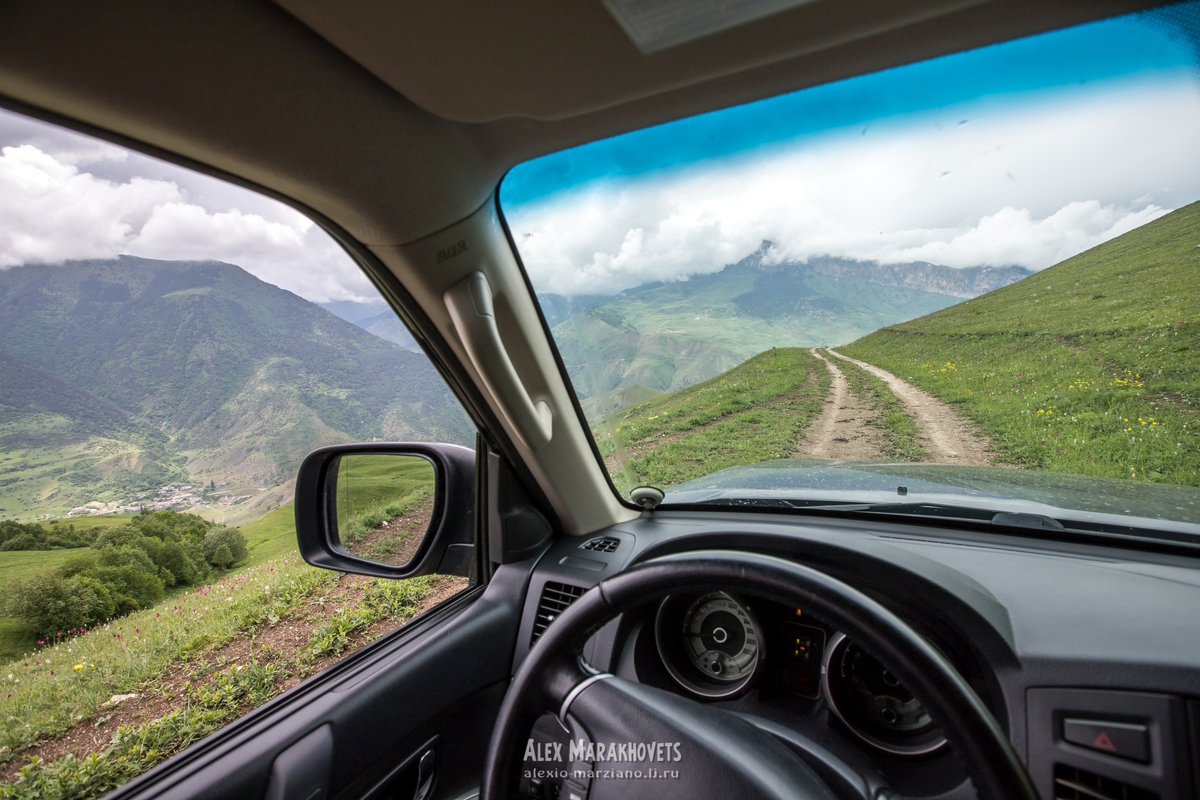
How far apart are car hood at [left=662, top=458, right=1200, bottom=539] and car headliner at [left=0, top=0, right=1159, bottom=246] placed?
4.78 feet

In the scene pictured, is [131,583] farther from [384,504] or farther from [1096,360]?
[1096,360]

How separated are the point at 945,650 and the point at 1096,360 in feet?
3.64

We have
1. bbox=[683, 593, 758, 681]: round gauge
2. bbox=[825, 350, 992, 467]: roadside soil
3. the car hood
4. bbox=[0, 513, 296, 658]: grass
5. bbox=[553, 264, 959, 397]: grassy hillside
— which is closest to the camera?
bbox=[0, 513, 296, 658]: grass

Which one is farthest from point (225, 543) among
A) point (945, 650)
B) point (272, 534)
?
point (945, 650)

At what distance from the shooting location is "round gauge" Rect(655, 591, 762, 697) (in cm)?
209

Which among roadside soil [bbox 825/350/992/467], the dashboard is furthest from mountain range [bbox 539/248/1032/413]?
the dashboard

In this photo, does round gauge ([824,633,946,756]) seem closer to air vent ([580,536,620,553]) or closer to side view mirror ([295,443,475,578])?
air vent ([580,536,620,553])

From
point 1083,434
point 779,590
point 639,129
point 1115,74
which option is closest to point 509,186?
point 639,129

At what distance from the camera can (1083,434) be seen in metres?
1.98

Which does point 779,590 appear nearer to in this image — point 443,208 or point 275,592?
point 443,208

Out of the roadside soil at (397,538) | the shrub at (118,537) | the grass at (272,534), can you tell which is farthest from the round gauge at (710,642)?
the shrub at (118,537)

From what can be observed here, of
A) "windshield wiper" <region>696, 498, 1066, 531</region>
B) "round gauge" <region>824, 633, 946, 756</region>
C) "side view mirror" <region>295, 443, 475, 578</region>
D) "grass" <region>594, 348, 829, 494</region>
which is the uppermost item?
"grass" <region>594, 348, 829, 494</region>

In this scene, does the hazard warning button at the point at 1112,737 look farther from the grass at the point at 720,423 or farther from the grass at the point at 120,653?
the grass at the point at 120,653

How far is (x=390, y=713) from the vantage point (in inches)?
76.0
